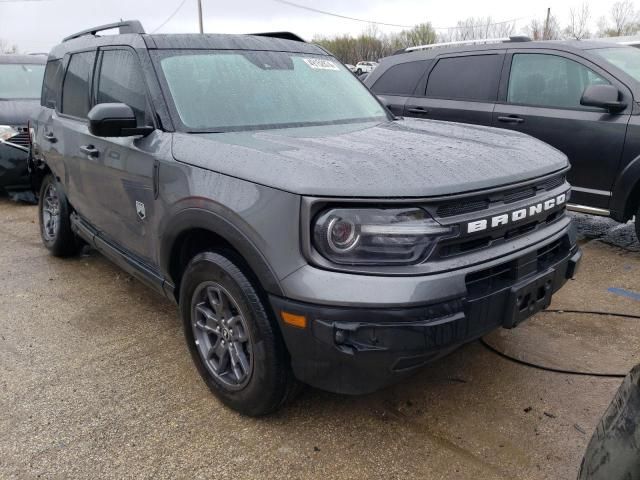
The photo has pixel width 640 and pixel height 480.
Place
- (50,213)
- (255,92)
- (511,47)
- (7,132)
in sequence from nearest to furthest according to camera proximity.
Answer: (255,92) < (50,213) < (511,47) < (7,132)

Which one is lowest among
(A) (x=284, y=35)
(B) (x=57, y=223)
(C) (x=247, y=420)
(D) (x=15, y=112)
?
(C) (x=247, y=420)

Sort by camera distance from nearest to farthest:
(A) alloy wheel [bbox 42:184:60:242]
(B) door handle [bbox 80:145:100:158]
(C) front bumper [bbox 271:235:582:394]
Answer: (C) front bumper [bbox 271:235:582:394]
(B) door handle [bbox 80:145:100:158]
(A) alloy wheel [bbox 42:184:60:242]

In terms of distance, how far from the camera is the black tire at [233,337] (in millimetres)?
2395

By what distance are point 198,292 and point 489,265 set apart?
55.6 inches

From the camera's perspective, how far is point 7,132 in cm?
Result: 715

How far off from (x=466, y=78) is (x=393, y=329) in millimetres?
4426

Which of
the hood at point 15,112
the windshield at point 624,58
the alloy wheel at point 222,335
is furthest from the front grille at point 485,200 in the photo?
the hood at point 15,112

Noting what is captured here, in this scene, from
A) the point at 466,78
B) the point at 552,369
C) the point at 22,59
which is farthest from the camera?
the point at 22,59

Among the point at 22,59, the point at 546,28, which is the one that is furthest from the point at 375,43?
the point at 22,59

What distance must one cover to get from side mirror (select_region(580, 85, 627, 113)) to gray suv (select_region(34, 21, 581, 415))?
1835 mm

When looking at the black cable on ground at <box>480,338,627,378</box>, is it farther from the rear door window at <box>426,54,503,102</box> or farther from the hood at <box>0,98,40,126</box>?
the hood at <box>0,98,40,126</box>

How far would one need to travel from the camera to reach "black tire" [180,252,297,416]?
2.39 metres

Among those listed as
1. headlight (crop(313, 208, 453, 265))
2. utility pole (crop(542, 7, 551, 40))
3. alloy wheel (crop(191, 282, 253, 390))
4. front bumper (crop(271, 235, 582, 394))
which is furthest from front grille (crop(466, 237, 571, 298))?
utility pole (crop(542, 7, 551, 40))

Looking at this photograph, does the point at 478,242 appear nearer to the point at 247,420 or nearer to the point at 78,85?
the point at 247,420
